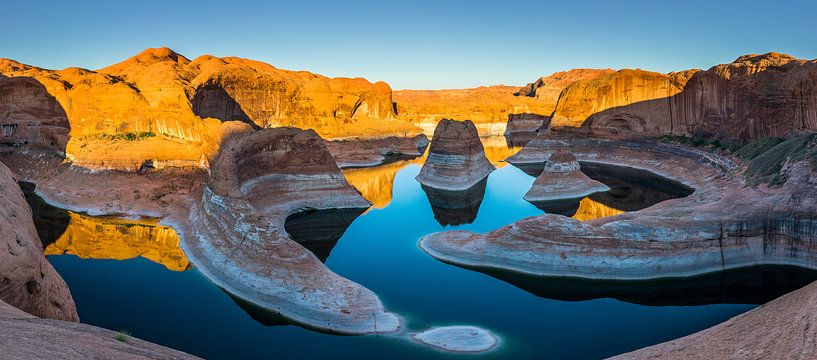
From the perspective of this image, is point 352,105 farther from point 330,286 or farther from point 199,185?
point 330,286

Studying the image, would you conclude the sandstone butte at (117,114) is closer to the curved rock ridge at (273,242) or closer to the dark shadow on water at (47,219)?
the dark shadow on water at (47,219)

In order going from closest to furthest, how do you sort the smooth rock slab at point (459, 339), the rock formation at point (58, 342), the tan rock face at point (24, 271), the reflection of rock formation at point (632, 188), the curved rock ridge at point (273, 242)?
the rock formation at point (58, 342) → the tan rock face at point (24, 271) → the smooth rock slab at point (459, 339) → the curved rock ridge at point (273, 242) → the reflection of rock formation at point (632, 188)

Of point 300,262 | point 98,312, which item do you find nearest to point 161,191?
point 98,312

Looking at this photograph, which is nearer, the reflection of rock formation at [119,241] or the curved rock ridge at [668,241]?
the curved rock ridge at [668,241]

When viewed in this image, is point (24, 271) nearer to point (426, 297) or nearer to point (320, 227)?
point (426, 297)

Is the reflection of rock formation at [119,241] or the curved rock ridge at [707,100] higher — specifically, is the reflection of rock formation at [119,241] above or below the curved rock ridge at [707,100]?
below

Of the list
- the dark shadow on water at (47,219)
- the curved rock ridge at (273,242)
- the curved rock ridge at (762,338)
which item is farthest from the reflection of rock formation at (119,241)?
the curved rock ridge at (762,338)

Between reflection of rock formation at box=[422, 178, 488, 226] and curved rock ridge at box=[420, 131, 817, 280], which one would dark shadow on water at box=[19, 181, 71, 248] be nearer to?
curved rock ridge at box=[420, 131, 817, 280]
